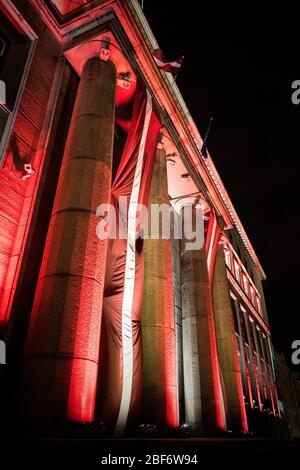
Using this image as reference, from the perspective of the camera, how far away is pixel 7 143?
801 cm

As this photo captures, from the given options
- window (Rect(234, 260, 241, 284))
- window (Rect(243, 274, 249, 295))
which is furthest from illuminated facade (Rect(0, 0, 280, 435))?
window (Rect(243, 274, 249, 295))

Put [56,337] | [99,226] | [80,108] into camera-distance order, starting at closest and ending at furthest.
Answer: [56,337], [99,226], [80,108]

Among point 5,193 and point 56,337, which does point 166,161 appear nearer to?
point 5,193

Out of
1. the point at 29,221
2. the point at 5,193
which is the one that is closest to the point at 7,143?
the point at 5,193

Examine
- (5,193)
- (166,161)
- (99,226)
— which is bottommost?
(99,226)

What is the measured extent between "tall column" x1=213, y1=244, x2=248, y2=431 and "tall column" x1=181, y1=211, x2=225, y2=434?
6.51ft

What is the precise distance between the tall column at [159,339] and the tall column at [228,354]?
19.5 feet

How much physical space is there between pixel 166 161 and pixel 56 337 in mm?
10254

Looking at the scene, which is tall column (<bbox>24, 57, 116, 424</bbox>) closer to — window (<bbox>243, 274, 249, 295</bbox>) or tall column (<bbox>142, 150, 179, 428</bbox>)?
tall column (<bbox>142, 150, 179, 428</bbox>)

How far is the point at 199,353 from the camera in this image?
42.8 ft

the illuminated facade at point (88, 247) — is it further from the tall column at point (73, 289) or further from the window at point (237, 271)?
the window at point (237, 271)

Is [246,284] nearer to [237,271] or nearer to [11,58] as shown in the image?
[237,271]

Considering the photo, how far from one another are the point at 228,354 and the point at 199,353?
376cm

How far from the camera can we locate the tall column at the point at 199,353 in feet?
39.3
